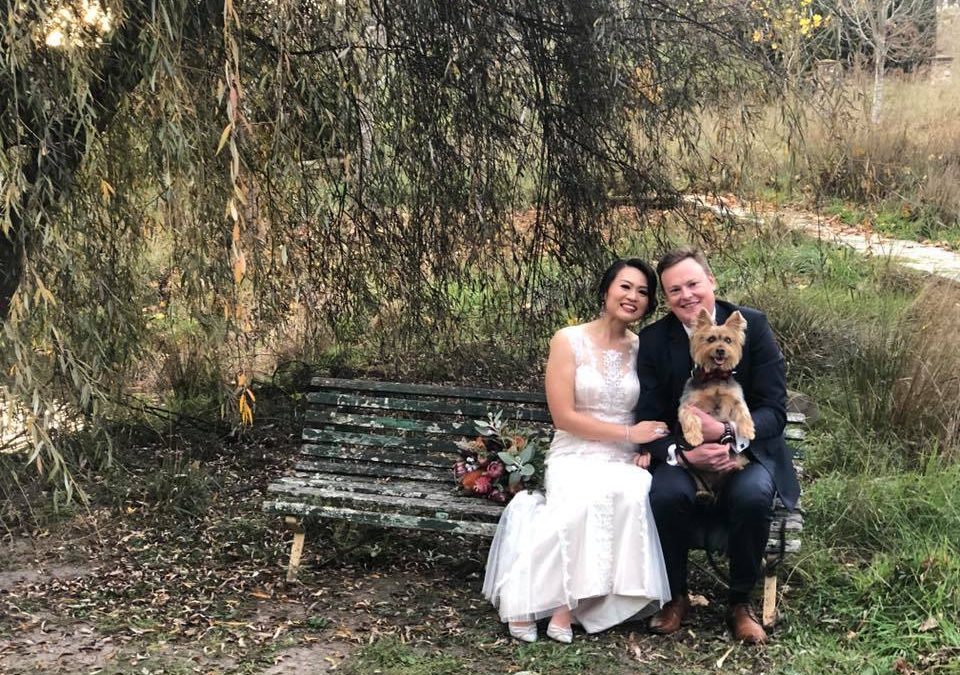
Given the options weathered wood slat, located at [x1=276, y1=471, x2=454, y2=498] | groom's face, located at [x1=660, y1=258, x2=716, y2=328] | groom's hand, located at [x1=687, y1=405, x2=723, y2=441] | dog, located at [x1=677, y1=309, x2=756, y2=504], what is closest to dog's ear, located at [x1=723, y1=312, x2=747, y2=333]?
dog, located at [x1=677, y1=309, x2=756, y2=504]

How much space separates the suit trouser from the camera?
325 cm

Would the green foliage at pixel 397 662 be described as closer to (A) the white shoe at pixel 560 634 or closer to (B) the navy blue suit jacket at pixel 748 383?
(A) the white shoe at pixel 560 634

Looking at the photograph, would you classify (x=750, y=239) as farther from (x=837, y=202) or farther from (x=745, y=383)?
(x=837, y=202)

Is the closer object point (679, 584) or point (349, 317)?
point (679, 584)

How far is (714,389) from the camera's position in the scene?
3.36 metres

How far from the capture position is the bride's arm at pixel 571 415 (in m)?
3.53

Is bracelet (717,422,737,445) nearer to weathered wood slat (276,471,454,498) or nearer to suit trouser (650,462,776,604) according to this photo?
suit trouser (650,462,776,604)

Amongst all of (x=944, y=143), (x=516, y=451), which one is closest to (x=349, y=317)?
(x=516, y=451)

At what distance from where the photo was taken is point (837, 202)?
8.77m

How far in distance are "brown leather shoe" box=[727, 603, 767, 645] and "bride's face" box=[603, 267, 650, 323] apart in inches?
45.6

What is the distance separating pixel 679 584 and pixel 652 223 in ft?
7.39

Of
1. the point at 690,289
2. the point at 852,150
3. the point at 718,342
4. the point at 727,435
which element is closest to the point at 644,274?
the point at 690,289

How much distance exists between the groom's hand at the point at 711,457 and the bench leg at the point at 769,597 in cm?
39

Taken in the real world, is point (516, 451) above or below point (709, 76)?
below
